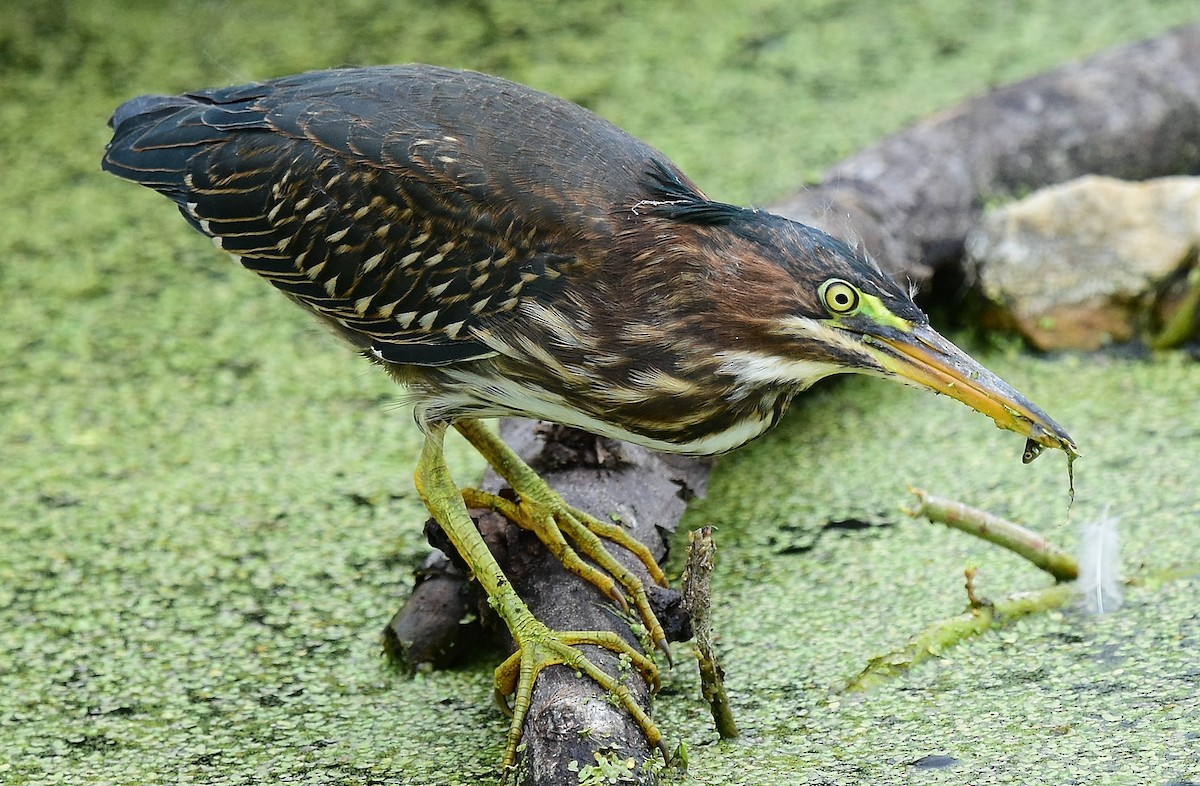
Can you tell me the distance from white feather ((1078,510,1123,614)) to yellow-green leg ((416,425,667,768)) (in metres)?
1.03

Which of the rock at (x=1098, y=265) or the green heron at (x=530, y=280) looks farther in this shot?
the rock at (x=1098, y=265)

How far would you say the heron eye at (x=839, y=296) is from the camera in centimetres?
Result: 243

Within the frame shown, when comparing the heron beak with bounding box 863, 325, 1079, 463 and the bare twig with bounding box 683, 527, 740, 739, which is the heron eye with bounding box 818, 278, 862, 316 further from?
the bare twig with bounding box 683, 527, 740, 739

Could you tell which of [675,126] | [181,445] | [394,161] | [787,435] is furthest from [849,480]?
[675,126]

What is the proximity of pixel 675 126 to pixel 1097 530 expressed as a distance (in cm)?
286

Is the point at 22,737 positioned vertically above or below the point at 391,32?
below

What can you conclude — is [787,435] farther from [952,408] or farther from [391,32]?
[391,32]

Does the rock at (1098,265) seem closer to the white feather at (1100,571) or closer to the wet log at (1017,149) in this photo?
the wet log at (1017,149)

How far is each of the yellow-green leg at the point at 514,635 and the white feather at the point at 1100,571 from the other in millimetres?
1034

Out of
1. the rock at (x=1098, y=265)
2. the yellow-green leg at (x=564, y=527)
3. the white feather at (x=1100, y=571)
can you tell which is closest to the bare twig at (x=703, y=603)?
the yellow-green leg at (x=564, y=527)

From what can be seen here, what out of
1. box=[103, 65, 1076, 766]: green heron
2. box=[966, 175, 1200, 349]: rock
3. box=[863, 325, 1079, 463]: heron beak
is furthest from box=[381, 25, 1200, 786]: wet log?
box=[863, 325, 1079, 463]: heron beak

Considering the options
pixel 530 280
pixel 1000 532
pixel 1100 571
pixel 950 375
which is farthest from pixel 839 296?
pixel 1100 571

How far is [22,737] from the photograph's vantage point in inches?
110

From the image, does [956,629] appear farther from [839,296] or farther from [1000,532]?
[839,296]
